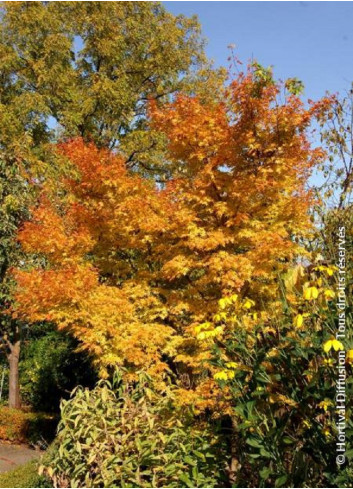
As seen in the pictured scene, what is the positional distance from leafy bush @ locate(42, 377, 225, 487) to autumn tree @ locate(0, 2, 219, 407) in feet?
31.0

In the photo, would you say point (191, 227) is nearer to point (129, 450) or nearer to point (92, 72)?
point (129, 450)

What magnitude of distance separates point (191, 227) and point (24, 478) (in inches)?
160

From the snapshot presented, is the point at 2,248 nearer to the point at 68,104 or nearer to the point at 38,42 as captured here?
the point at 68,104

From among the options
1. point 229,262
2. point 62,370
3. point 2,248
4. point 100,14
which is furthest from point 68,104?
point 229,262

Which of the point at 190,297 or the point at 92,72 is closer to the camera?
the point at 190,297

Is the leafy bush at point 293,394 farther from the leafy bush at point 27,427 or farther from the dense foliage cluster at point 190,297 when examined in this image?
the leafy bush at point 27,427

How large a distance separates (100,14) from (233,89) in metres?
11.4

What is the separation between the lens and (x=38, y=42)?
628 inches

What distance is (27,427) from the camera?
10031 mm

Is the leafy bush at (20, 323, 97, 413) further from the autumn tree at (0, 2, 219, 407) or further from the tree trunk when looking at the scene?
the autumn tree at (0, 2, 219, 407)

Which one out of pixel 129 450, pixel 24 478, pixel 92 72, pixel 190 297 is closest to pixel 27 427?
pixel 24 478

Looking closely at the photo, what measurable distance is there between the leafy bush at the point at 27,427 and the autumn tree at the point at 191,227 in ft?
12.3

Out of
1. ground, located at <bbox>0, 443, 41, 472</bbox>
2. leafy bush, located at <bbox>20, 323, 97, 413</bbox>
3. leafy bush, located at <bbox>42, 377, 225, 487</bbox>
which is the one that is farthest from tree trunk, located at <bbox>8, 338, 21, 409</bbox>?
leafy bush, located at <bbox>42, 377, 225, 487</bbox>

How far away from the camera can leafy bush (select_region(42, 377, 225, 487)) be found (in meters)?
4.28
